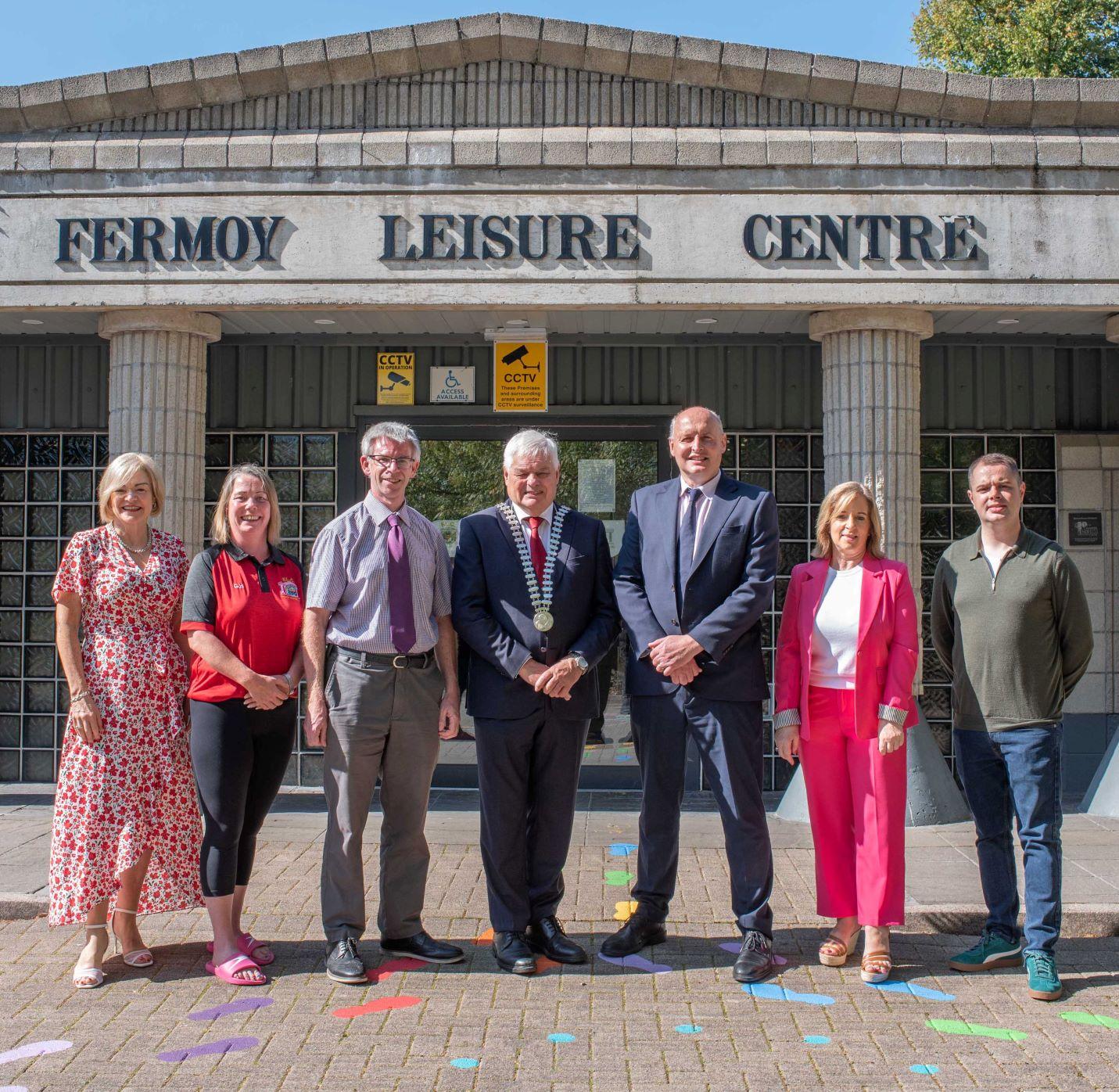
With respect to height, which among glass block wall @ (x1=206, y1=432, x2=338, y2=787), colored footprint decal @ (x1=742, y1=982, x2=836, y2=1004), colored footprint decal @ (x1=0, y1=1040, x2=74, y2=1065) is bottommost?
colored footprint decal @ (x1=742, y1=982, x2=836, y2=1004)

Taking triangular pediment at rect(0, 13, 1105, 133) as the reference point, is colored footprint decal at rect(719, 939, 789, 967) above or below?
below

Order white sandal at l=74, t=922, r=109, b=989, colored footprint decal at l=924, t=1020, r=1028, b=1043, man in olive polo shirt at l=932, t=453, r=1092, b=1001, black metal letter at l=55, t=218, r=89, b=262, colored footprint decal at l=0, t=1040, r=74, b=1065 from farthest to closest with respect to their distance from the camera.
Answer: black metal letter at l=55, t=218, r=89, b=262, man in olive polo shirt at l=932, t=453, r=1092, b=1001, white sandal at l=74, t=922, r=109, b=989, colored footprint decal at l=924, t=1020, r=1028, b=1043, colored footprint decal at l=0, t=1040, r=74, b=1065

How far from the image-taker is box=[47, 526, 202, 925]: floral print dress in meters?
4.89

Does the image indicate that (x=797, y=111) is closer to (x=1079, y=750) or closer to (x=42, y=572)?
(x=1079, y=750)

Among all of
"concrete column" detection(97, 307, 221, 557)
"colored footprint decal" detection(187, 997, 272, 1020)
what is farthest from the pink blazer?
"concrete column" detection(97, 307, 221, 557)

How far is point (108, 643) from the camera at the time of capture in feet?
16.4

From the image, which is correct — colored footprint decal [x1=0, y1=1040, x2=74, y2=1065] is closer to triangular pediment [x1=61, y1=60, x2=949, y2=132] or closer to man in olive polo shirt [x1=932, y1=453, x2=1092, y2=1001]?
man in olive polo shirt [x1=932, y1=453, x2=1092, y2=1001]

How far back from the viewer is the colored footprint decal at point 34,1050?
404 cm

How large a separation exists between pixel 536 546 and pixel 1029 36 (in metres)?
22.4

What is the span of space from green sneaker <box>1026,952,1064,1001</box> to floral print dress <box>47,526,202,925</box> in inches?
130

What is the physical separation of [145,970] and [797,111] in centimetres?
614

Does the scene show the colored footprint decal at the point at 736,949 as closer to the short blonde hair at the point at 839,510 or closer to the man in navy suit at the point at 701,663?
the man in navy suit at the point at 701,663

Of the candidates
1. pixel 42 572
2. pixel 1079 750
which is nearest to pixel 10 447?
pixel 42 572

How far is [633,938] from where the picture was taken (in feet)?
Result: 16.9
